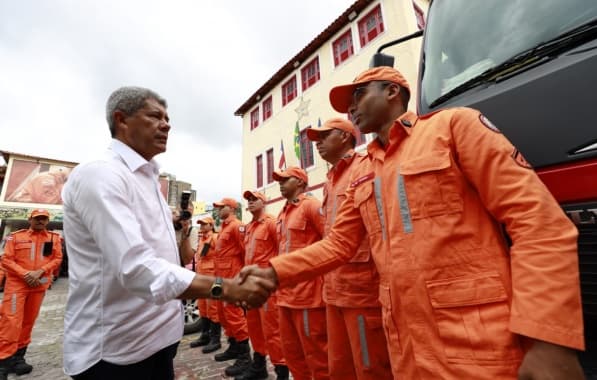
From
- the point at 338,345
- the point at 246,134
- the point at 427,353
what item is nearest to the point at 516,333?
the point at 427,353

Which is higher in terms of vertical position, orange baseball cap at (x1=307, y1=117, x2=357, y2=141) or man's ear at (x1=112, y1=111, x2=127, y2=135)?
orange baseball cap at (x1=307, y1=117, x2=357, y2=141)

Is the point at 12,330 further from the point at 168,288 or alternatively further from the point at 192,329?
the point at 168,288

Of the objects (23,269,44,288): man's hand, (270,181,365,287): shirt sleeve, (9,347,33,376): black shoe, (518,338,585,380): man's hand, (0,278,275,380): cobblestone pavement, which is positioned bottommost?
(0,278,275,380): cobblestone pavement

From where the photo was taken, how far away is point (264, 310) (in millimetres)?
3770

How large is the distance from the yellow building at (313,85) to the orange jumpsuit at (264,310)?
6.58m

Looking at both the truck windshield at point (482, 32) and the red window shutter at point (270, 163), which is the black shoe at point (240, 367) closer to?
the truck windshield at point (482, 32)

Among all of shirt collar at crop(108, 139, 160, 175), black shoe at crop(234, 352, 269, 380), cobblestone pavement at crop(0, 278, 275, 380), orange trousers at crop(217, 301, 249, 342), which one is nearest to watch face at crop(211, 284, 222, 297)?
shirt collar at crop(108, 139, 160, 175)

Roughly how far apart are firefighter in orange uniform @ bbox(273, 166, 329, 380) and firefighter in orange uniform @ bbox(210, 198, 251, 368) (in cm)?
120

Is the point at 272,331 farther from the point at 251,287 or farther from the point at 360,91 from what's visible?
the point at 360,91

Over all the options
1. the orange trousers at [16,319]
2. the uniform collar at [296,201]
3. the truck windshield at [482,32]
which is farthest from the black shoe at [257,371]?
the truck windshield at [482,32]

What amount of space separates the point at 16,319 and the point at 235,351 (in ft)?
11.4

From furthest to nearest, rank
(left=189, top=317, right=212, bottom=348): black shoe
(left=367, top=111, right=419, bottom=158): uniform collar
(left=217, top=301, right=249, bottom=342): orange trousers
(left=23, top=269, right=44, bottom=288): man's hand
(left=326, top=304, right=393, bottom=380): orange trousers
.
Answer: (left=189, top=317, right=212, bottom=348): black shoe
(left=23, top=269, right=44, bottom=288): man's hand
(left=217, top=301, right=249, bottom=342): orange trousers
(left=326, top=304, right=393, bottom=380): orange trousers
(left=367, top=111, right=419, bottom=158): uniform collar

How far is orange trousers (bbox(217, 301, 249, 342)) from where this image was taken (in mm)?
4648

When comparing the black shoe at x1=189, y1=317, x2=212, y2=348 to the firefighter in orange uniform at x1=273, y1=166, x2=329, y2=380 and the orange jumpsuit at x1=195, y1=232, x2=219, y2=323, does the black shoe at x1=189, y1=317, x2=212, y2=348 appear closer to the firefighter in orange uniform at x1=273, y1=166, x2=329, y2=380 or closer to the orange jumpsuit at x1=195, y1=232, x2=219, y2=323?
the orange jumpsuit at x1=195, y1=232, x2=219, y2=323
